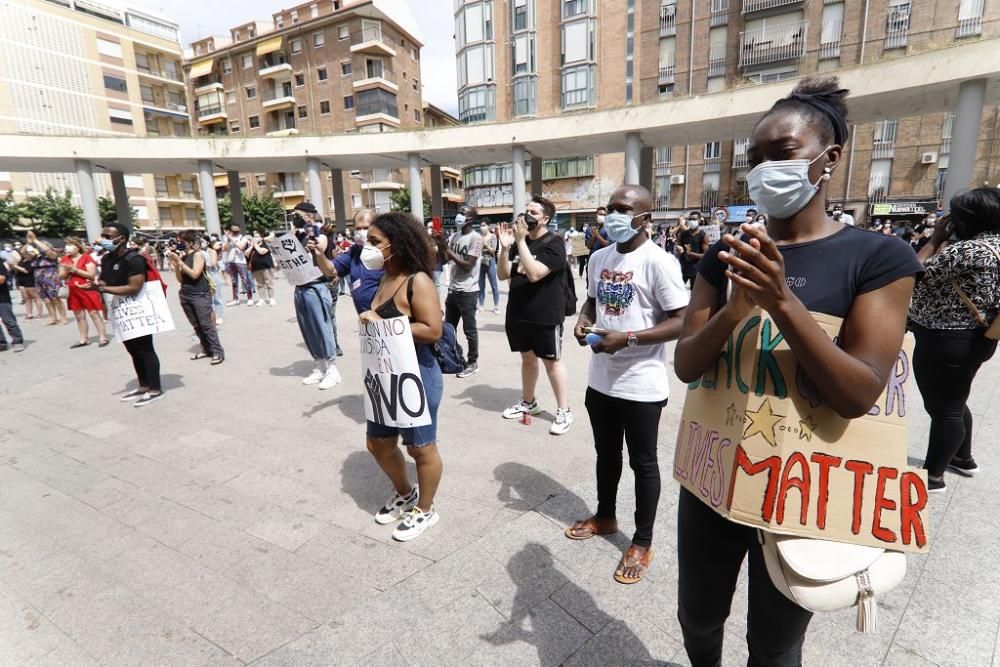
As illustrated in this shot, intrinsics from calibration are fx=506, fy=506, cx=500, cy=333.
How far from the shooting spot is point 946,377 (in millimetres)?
3086

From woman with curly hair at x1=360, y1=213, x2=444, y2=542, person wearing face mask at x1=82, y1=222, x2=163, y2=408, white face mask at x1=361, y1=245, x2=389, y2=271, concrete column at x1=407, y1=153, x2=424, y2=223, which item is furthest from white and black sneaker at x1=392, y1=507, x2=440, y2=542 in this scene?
concrete column at x1=407, y1=153, x2=424, y2=223

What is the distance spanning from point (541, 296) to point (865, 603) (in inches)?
130

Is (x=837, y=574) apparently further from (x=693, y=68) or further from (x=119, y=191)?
(x=693, y=68)

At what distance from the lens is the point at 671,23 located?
1324 inches

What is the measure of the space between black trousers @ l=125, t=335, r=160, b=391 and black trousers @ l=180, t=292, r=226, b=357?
4.42 feet

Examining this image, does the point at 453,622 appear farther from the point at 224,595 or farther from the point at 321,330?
the point at 321,330

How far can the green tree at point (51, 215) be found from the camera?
37312mm

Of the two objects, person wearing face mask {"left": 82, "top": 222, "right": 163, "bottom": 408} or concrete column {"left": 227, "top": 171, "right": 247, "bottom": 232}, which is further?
concrete column {"left": 227, "top": 171, "right": 247, "bottom": 232}

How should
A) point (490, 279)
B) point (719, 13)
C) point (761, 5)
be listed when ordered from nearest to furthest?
point (490, 279), point (761, 5), point (719, 13)

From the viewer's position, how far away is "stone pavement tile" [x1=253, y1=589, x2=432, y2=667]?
2.13m

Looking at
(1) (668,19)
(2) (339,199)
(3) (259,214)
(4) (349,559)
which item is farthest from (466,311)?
(3) (259,214)

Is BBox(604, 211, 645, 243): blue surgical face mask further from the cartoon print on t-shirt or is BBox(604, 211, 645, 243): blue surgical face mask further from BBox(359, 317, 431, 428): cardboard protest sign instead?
BBox(359, 317, 431, 428): cardboard protest sign

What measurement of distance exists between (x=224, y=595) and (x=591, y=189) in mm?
36357

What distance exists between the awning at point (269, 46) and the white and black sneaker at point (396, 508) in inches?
2165
